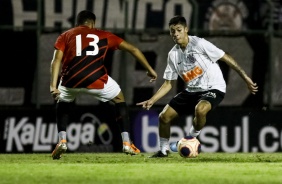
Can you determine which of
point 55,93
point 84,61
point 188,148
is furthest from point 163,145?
point 55,93

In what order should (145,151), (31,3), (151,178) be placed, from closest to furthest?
1. (151,178)
2. (145,151)
3. (31,3)

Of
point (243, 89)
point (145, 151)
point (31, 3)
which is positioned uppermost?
point (31, 3)

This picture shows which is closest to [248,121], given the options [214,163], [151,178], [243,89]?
[243,89]

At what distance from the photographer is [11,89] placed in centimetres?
1501

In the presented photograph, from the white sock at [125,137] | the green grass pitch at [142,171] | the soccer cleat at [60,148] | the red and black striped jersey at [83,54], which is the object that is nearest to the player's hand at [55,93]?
the red and black striped jersey at [83,54]

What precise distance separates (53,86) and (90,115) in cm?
368

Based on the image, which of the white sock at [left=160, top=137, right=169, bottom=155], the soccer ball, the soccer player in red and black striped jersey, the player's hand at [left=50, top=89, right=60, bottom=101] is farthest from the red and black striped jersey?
the soccer ball

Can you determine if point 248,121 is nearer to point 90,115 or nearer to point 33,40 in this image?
point 90,115

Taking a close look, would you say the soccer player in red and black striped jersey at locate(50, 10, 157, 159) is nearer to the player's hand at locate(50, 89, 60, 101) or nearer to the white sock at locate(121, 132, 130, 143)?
the white sock at locate(121, 132, 130, 143)

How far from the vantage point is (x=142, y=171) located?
9.35 m

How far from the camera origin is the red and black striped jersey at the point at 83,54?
11297 millimetres

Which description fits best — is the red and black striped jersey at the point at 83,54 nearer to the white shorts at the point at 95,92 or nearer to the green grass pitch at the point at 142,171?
the white shorts at the point at 95,92

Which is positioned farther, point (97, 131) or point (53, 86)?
point (97, 131)

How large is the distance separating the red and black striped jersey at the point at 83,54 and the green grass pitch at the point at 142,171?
99 centimetres
